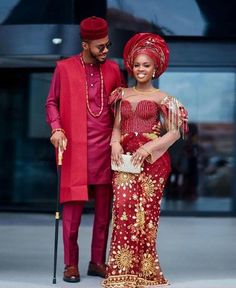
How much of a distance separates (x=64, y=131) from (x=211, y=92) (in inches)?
195

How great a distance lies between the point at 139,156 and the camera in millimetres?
5027

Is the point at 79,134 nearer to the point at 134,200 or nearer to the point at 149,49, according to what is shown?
the point at 134,200

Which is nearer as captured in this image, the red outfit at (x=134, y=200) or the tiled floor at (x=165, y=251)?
the red outfit at (x=134, y=200)

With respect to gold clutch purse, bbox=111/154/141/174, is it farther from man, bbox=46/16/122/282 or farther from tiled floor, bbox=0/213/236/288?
tiled floor, bbox=0/213/236/288

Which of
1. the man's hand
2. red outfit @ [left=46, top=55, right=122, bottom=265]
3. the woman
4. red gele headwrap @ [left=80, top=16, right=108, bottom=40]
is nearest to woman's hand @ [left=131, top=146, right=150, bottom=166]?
the woman

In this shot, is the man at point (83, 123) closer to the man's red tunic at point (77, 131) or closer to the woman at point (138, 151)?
the man's red tunic at point (77, 131)

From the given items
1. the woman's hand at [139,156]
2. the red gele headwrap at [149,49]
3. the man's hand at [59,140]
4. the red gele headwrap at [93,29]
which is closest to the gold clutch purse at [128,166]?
the woman's hand at [139,156]

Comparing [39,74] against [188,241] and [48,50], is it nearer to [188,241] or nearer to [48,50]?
[48,50]

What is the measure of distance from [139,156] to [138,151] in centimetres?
4

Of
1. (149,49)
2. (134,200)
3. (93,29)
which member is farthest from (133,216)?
(93,29)

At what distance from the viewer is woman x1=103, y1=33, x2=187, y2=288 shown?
5098mm

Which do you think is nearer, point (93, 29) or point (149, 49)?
point (149, 49)

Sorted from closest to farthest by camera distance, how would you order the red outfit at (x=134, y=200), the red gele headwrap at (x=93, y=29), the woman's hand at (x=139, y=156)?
the woman's hand at (x=139, y=156), the red outfit at (x=134, y=200), the red gele headwrap at (x=93, y=29)

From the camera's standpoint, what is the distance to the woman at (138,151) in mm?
5098
